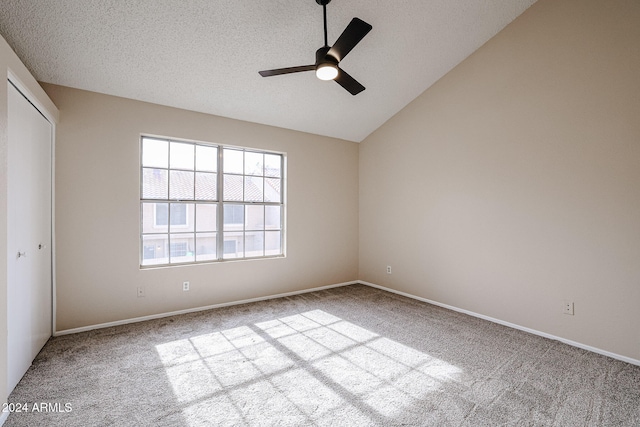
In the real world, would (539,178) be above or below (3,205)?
above

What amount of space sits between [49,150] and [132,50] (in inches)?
48.0

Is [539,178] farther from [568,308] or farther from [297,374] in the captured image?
[297,374]

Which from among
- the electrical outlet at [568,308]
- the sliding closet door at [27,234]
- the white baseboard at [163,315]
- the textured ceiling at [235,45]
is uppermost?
the textured ceiling at [235,45]

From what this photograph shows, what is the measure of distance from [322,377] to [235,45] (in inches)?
118

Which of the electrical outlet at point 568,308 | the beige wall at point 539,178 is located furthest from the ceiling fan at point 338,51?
the electrical outlet at point 568,308

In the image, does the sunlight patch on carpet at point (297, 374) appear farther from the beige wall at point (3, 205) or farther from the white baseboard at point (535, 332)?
the white baseboard at point (535, 332)

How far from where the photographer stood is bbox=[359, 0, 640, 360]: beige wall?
102 inches

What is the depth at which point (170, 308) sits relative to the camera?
3.56 metres

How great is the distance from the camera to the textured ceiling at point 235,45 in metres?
2.43

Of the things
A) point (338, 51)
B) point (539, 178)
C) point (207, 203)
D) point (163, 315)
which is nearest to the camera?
point (338, 51)

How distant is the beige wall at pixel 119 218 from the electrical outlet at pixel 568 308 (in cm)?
316

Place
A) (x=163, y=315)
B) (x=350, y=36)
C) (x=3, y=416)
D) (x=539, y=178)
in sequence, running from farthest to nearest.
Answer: (x=163, y=315) < (x=539, y=178) < (x=350, y=36) < (x=3, y=416)

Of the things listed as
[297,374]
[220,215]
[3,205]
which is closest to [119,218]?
[220,215]

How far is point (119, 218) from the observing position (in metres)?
3.26
